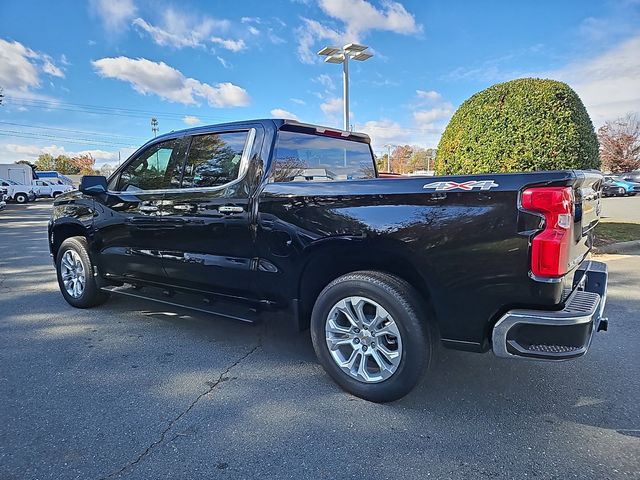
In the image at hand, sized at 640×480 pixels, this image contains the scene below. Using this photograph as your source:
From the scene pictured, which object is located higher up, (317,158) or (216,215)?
(317,158)

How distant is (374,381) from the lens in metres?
2.93

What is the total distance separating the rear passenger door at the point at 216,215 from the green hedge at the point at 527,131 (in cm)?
565

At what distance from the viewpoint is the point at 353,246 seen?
9.95 ft

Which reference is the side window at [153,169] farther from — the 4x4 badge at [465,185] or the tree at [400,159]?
the tree at [400,159]

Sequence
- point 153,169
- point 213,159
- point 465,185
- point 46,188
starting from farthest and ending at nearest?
point 46,188
point 153,169
point 213,159
point 465,185

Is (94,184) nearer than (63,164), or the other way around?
(94,184)

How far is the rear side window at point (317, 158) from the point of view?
11.8ft

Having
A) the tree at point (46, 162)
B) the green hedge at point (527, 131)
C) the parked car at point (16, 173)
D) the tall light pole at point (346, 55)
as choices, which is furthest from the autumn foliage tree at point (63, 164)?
the green hedge at point (527, 131)

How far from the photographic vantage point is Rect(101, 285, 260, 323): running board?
361 cm

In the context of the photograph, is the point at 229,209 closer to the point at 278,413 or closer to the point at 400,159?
the point at 278,413

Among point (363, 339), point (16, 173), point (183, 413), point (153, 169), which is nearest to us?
point (183, 413)

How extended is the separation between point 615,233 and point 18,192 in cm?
3370

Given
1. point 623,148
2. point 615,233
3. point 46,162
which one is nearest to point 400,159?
point 623,148

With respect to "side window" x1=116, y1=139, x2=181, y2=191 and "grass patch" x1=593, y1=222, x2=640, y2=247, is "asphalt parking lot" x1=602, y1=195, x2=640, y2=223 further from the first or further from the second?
"side window" x1=116, y1=139, x2=181, y2=191
